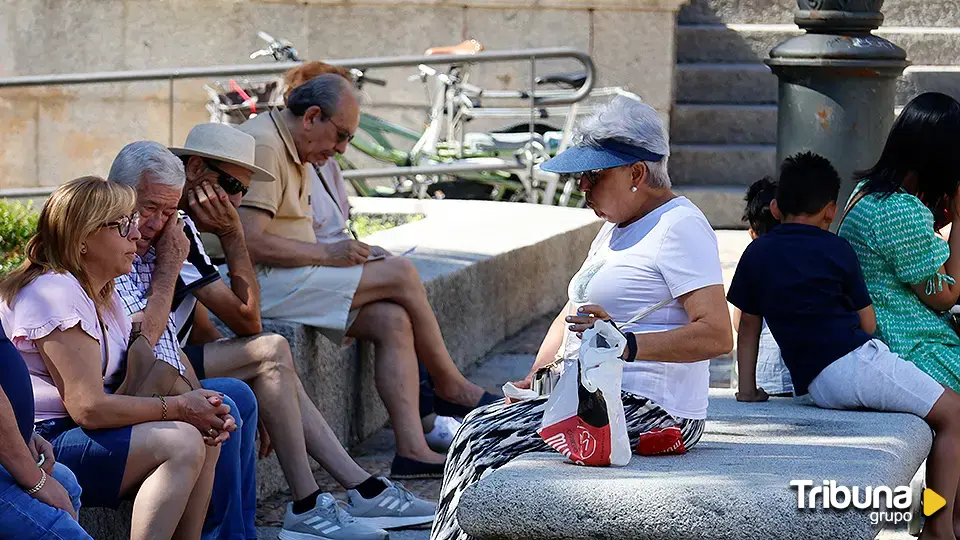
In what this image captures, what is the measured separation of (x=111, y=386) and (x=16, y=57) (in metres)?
8.61

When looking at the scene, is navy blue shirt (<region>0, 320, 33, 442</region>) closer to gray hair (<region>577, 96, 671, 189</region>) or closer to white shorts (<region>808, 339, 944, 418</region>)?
gray hair (<region>577, 96, 671, 189</region>)

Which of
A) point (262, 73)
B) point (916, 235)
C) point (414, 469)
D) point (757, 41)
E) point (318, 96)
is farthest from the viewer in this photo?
point (757, 41)

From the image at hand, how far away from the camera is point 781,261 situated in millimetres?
4434

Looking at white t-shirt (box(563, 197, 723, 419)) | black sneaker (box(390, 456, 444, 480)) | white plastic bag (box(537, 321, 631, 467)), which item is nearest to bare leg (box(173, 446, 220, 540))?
white plastic bag (box(537, 321, 631, 467))

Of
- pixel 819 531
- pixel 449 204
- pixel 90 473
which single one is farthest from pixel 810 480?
pixel 449 204

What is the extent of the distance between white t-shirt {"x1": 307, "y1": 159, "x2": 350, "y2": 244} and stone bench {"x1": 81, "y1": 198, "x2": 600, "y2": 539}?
479mm

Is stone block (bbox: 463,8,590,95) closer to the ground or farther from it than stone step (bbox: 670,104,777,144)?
farther from it

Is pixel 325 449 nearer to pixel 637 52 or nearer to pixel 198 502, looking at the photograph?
pixel 198 502

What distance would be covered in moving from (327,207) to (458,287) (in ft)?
3.65

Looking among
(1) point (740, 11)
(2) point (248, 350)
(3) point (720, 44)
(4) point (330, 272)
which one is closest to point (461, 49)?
(3) point (720, 44)

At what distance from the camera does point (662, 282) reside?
12.3ft

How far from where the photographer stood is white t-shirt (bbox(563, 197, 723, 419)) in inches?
145

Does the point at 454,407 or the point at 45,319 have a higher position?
the point at 45,319

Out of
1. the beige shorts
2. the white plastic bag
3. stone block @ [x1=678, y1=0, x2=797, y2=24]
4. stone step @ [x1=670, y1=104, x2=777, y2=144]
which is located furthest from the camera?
stone block @ [x1=678, y1=0, x2=797, y2=24]
